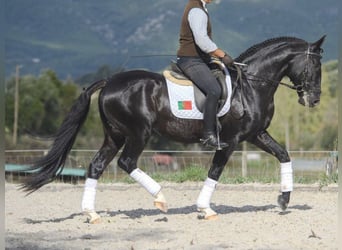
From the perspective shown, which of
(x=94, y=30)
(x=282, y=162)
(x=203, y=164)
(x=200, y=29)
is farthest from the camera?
(x=94, y=30)

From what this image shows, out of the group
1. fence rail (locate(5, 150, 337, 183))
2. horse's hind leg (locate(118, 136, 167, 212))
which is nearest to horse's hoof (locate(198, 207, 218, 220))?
horse's hind leg (locate(118, 136, 167, 212))

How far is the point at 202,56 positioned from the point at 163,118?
81cm

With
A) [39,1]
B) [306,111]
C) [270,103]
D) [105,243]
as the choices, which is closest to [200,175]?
[270,103]

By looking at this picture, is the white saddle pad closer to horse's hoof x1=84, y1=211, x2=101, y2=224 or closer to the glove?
the glove

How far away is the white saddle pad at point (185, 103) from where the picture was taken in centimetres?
765

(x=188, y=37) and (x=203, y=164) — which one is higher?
(x=188, y=37)

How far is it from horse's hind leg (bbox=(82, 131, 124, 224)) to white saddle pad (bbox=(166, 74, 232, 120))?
2.51 ft

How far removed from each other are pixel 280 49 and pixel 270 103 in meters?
0.65

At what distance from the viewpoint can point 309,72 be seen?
26.1 feet

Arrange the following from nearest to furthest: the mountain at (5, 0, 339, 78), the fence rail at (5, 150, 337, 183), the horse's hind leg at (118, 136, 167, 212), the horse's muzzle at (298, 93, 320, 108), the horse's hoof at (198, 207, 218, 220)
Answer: the horse's hind leg at (118, 136, 167, 212) → the horse's hoof at (198, 207, 218, 220) → the horse's muzzle at (298, 93, 320, 108) → the fence rail at (5, 150, 337, 183) → the mountain at (5, 0, 339, 78)

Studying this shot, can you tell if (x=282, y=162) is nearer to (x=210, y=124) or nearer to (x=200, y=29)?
(x=210, y=124)

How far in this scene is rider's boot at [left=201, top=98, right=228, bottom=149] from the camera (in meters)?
7.49

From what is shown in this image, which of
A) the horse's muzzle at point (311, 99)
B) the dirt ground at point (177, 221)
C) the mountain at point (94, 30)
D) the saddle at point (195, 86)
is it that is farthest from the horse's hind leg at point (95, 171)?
the mountain at point (94, 30)

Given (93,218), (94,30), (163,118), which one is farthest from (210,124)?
(94,30)
